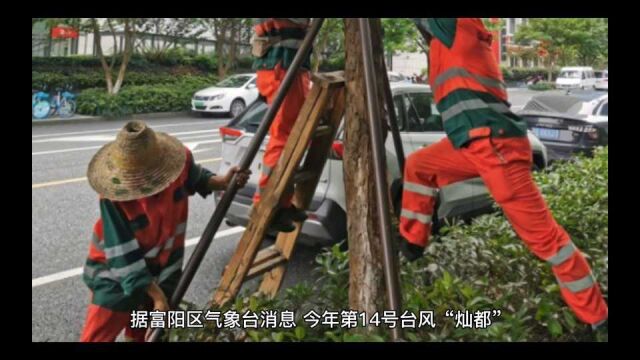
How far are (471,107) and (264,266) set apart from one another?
4.20ft

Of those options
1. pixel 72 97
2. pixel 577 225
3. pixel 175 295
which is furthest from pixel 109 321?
pixel 72 97

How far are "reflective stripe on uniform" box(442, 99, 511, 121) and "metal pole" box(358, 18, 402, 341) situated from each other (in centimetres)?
41

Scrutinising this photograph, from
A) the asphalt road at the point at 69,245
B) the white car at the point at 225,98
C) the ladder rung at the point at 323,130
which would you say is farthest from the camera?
the white car at the point at 225,98

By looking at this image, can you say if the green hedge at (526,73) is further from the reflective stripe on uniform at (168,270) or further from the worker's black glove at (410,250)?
the reflective stripe on uniform at (168,270)

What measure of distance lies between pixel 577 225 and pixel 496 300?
1290 millimetres

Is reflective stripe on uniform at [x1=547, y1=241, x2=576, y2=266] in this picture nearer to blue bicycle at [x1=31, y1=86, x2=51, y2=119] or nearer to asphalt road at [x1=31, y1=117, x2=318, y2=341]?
asphalt road at [x1=31, y1=117, x2=318, y2=341]

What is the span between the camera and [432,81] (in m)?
2.66

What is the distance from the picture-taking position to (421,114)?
510cm

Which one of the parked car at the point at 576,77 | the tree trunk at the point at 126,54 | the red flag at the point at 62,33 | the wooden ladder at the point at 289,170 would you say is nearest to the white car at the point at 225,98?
the tree trunk at the point at 126,54

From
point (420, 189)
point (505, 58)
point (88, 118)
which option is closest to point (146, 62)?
point (88, 118)

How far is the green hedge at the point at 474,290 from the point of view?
2268mm

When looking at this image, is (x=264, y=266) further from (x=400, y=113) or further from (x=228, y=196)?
(x=400, y=113)

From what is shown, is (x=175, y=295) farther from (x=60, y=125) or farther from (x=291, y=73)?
(x=60, y=125)

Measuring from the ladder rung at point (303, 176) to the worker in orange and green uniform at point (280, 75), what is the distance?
94 mm
